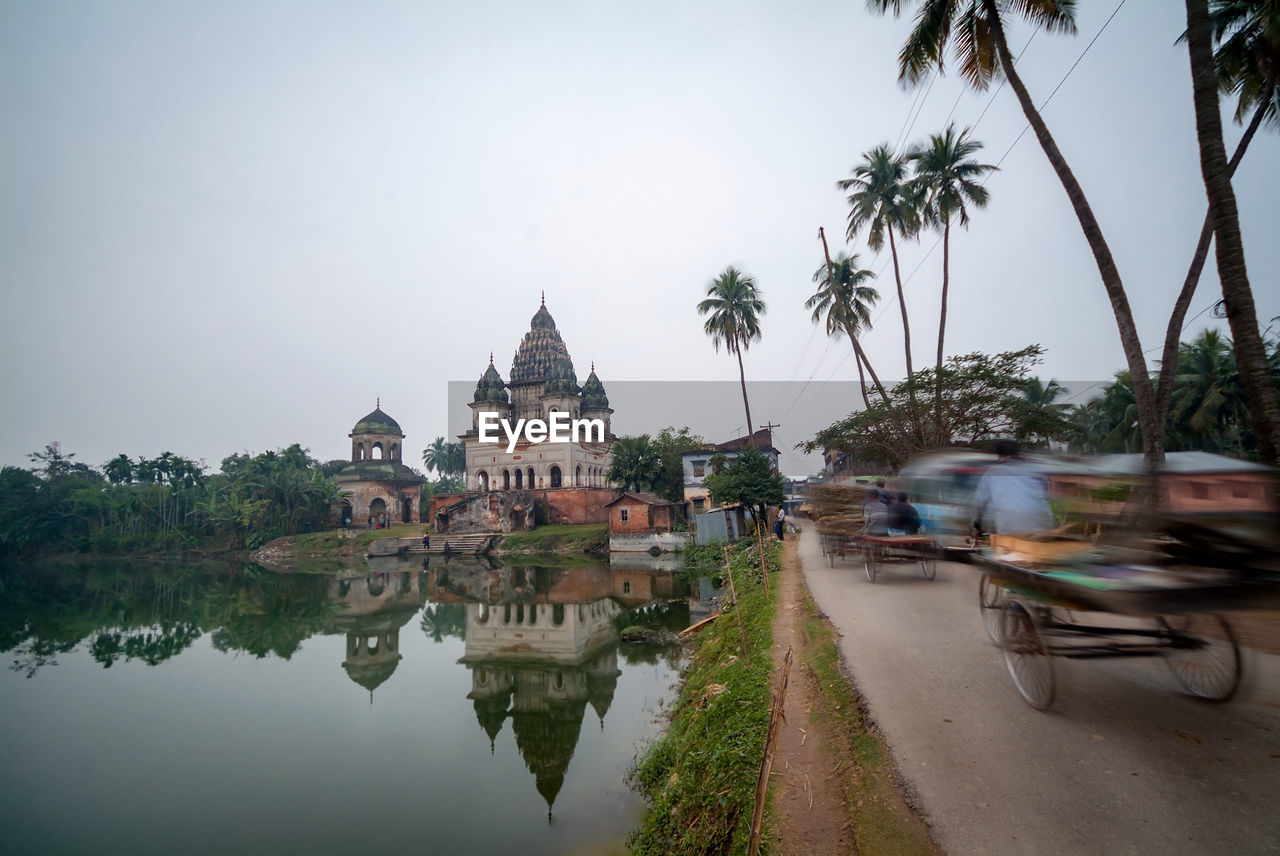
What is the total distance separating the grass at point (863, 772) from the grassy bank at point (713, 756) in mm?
705

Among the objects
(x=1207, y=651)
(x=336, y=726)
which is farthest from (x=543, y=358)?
(x=1207, y=651)

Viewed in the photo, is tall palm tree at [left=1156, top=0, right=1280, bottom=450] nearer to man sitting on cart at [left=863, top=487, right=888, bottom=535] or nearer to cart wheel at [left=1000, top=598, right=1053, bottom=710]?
man sitting on cart at [left=863, top=487, right=888, bottom=535]

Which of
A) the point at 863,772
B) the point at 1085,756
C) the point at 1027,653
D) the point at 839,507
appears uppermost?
the point at 839,507

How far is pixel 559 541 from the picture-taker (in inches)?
1590

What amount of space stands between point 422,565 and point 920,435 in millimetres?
29137

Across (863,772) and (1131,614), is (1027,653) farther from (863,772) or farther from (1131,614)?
(863,772)

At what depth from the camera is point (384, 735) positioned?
10258mm

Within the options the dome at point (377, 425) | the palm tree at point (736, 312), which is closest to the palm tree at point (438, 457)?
the dome at point (377, 425)

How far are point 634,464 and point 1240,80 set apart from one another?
35.5m

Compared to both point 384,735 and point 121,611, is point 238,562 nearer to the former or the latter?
point 121,611

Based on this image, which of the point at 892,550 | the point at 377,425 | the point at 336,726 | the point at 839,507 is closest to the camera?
the point at 336,726

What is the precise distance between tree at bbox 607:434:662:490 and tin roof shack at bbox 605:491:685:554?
16.6 feet

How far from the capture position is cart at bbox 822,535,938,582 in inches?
359

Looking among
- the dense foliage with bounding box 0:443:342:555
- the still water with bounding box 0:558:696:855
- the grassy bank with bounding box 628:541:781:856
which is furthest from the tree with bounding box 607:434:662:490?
the grassy bank with bounding box 628:541:781:856
